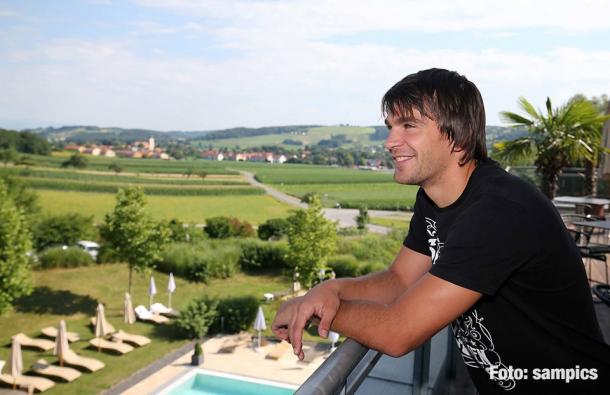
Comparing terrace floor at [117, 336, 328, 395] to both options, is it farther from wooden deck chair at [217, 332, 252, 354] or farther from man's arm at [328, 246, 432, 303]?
man's arm at [328, 246, 432, 303]

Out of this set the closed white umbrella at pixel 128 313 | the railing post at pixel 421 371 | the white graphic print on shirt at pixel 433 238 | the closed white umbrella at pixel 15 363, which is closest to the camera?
the white graphic print on shirt at pixel 433 238

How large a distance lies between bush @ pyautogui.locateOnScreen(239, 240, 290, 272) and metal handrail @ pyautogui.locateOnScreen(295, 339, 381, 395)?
32990 millimetres

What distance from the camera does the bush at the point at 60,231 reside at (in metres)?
36.9

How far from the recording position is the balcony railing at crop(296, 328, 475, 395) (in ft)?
3.94

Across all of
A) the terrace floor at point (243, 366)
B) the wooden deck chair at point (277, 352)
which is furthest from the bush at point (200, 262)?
the wooden deck chair at point (277, 352)

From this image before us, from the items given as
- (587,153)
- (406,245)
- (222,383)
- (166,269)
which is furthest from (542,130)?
(166,269)

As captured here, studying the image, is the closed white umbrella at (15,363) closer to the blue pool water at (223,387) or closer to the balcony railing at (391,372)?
the blue pool water at (223,387)

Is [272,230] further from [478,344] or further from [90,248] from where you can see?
[478,344]

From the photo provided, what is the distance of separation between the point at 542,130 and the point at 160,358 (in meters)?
15.2

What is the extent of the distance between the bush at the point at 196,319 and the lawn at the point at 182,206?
30.9 metres

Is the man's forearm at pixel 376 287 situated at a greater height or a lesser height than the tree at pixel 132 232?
greater

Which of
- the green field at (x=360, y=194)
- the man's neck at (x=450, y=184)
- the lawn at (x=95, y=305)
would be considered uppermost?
the man's neck at (x=450, y=184)

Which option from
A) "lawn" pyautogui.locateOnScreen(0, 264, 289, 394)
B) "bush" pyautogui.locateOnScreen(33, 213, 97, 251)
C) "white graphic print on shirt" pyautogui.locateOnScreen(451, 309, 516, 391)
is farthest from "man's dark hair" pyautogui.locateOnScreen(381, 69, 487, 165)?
"bush" pyautogui.locateOnScreen(33, 213, 97, 251)

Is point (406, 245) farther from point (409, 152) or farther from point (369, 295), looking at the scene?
point (409, 152)
